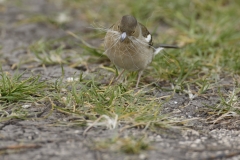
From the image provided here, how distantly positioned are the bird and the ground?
0.20 m

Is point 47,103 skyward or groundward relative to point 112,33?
groundward

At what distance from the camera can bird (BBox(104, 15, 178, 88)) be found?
418cm

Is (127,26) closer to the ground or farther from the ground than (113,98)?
farther from the ground

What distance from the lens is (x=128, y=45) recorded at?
4223mm

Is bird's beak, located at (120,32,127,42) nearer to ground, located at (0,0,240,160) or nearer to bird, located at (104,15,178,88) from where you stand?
bird, located at (104,15,178,88)

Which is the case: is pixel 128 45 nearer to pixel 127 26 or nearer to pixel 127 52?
pixel 127 52

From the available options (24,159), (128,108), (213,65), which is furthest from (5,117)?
(213,65)

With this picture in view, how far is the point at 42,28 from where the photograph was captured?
6461 mm

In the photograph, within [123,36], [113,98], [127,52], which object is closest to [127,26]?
[123,36]

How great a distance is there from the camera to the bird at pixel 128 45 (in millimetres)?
4184

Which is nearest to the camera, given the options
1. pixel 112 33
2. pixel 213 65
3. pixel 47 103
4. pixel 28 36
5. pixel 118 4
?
pixel 47 103

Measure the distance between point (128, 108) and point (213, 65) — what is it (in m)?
1.79

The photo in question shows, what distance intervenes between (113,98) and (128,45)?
60 cm

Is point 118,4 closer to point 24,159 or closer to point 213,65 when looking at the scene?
point 213,65
